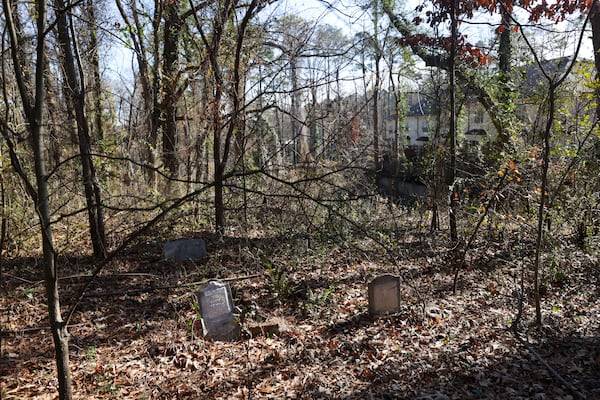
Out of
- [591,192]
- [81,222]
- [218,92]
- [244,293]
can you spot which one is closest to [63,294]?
[244,293]

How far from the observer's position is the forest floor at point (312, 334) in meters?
3.93

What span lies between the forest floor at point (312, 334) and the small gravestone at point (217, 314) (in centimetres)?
16

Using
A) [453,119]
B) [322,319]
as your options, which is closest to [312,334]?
[322,319]

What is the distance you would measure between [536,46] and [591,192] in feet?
15.4

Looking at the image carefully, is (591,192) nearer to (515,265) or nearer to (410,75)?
(515,265)

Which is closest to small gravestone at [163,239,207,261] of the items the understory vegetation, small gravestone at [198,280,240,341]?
the understory vegetation

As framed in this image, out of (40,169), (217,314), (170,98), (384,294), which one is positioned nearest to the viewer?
(40,169)

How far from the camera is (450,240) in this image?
809cm

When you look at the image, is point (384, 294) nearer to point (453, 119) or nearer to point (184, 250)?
point (184, 250)

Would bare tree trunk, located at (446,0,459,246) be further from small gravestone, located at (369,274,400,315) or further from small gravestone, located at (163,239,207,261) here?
small gravestone, located at (163,239,207,261)

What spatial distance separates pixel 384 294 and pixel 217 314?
222 centimetres

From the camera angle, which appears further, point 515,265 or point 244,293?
point 515,265

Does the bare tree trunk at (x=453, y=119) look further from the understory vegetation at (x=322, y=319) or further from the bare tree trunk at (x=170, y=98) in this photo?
the bare tree trunk at (x=170, y=98)

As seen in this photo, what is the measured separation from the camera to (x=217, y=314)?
16.7ft
